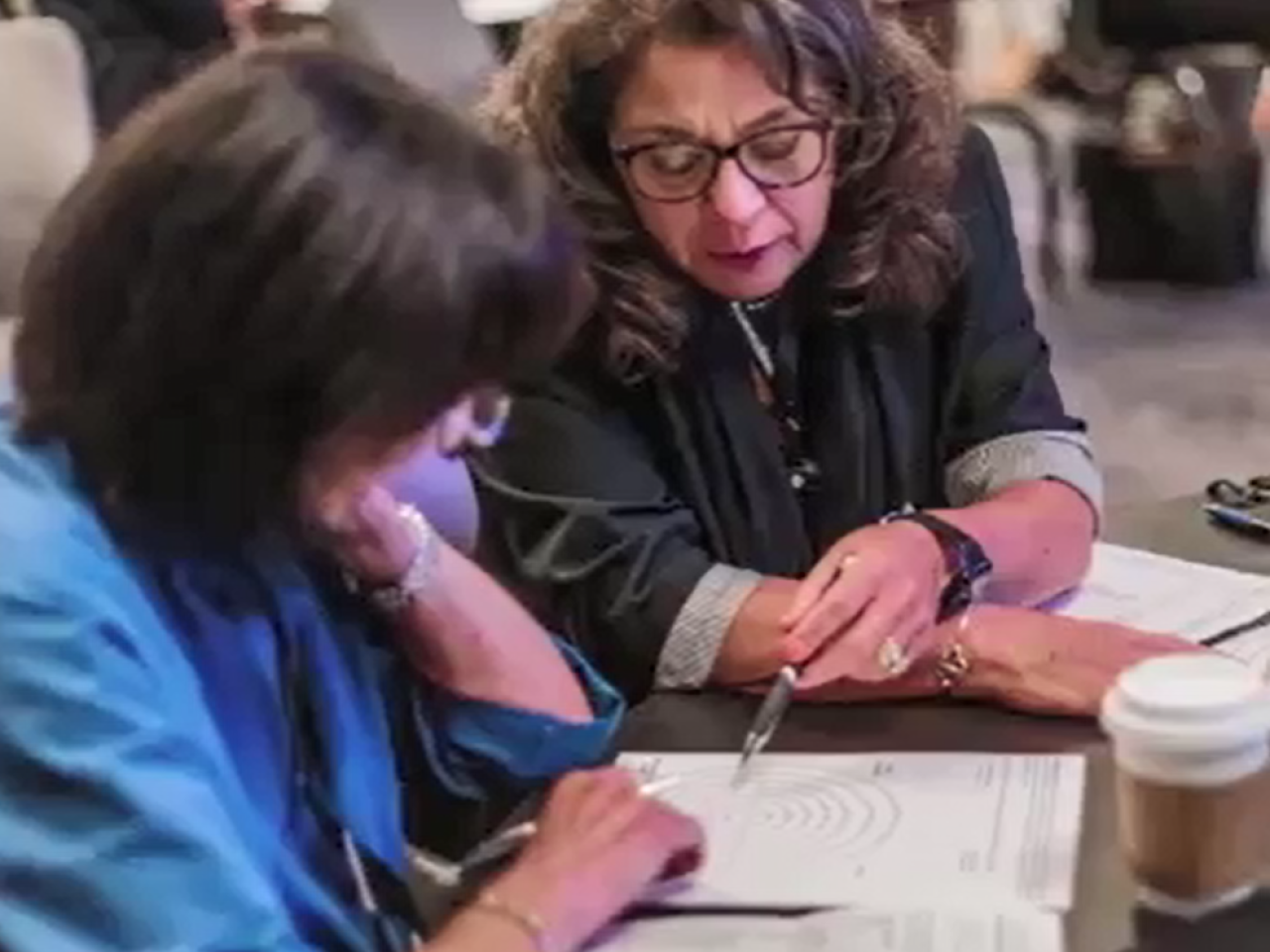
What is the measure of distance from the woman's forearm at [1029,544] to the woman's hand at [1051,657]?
0.13 m

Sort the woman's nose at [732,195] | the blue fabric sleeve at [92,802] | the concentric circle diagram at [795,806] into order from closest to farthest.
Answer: the blue fabric sleeve at [92,802]
the concentric circle diagram at [795,806]
the woman's nose at [732,195]

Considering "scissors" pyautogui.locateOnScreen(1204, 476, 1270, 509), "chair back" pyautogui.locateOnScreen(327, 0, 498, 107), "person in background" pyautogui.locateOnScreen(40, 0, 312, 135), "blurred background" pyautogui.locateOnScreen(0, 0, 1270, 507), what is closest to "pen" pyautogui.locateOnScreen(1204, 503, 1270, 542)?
"scissors" pyautogui.locateOnScreen(1204, 476, 1270, 509)

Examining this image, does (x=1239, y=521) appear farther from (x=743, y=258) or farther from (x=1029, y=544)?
(x=743, y=258)

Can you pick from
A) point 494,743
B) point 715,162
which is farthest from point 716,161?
point 494,743

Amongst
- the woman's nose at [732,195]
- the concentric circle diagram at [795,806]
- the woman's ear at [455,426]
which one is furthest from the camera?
the woman's nose at [732,195]

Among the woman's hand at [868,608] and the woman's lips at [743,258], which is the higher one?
the woman's lips at [743,258]

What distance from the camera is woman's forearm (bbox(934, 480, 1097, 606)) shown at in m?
1.48

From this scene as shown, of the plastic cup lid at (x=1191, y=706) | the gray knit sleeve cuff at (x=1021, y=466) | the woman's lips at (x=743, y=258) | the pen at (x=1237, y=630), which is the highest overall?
the woman's lips at (x=743, y=258)

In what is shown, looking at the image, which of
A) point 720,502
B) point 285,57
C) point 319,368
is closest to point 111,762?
point 319,368

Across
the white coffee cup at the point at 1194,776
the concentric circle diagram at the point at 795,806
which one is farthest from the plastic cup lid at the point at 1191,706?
the concentric circle diagram at the point at 795,806

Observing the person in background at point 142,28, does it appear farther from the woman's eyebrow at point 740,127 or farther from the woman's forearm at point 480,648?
the woman's forearm at point 480,648

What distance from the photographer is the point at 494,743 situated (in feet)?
4.20

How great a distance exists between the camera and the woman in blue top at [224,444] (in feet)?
2.89

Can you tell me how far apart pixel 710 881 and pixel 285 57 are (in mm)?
420
